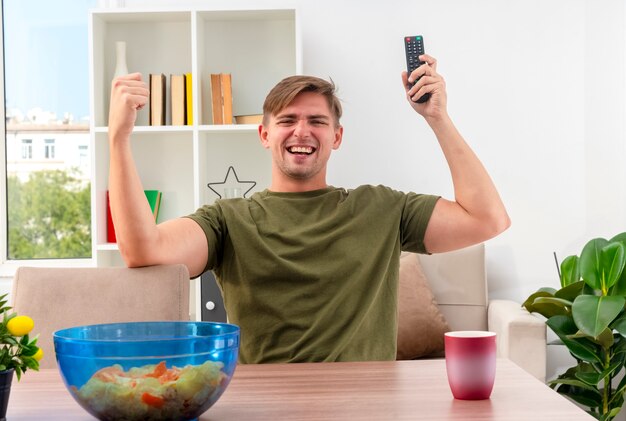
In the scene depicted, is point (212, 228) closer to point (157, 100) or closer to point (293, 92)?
point (293, 92)

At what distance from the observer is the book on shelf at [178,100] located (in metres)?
3.77

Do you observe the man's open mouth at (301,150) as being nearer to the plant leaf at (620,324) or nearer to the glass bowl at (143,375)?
the glass bowl at (143,375)

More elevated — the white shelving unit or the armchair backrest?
the white shelving unit

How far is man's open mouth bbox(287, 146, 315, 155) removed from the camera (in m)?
2.07

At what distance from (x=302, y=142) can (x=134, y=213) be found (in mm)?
489

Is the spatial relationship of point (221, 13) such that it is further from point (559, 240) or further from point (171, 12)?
point (559, 240)

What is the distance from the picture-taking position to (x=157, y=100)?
3781mm

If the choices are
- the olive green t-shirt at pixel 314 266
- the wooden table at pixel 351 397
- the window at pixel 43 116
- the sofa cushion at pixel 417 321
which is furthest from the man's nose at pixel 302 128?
the window at pixel 43 116

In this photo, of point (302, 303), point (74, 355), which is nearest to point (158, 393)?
point (74, 355)

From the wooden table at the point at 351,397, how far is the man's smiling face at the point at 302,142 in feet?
2.33

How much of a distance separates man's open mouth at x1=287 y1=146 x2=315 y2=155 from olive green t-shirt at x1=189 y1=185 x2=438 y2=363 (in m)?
0.10

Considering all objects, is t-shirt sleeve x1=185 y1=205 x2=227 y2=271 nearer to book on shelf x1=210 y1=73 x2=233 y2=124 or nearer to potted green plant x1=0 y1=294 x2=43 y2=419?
potted green plant x1=0 y1=294 x2=43 y2=419

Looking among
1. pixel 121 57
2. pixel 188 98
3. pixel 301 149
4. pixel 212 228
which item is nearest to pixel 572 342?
pixel 301 149

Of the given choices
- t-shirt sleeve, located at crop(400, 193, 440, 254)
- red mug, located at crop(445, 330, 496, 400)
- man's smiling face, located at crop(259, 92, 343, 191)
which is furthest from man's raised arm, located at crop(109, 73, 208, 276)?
red mug, located at crop(445, 330, 496, 400)
